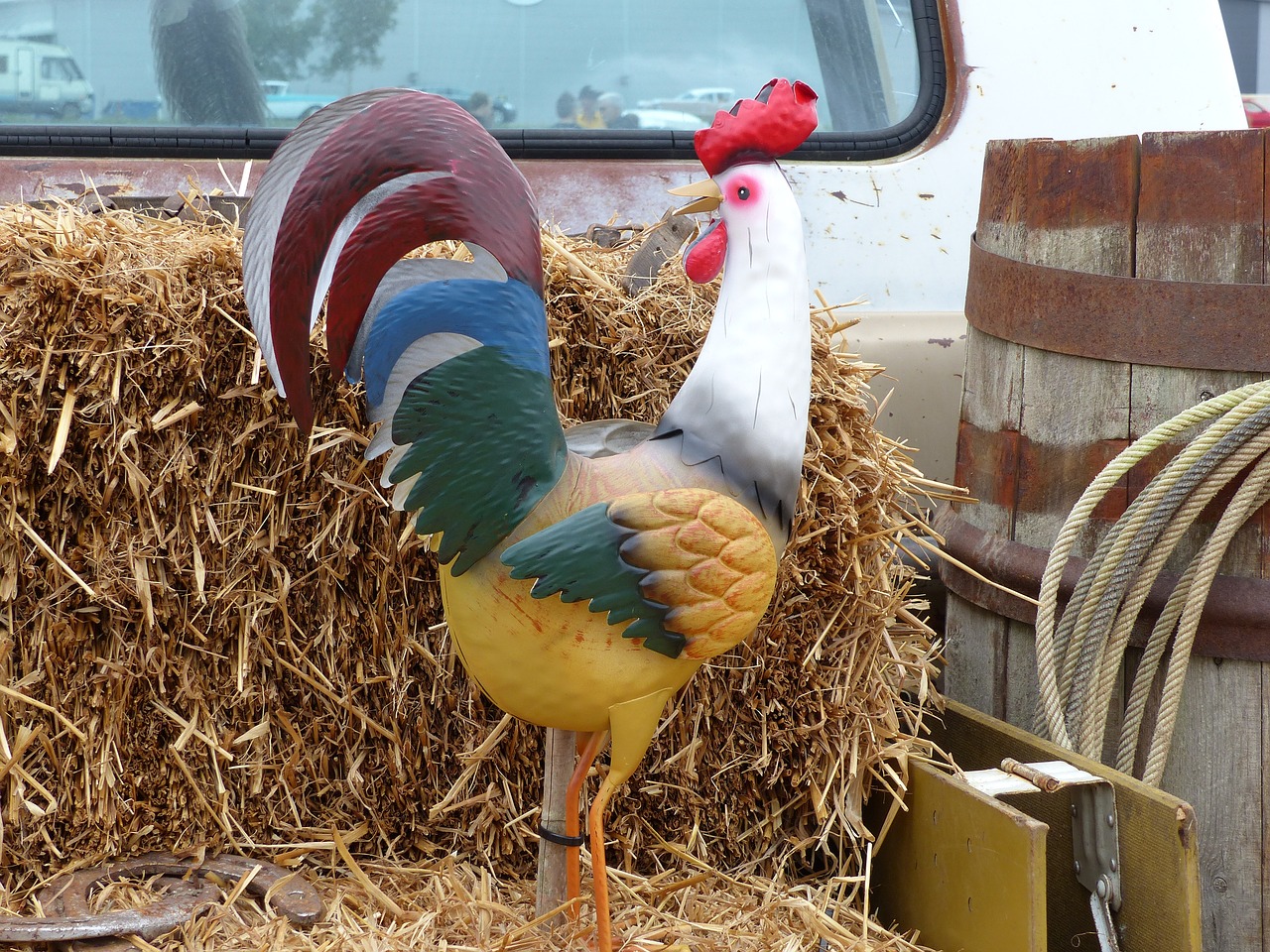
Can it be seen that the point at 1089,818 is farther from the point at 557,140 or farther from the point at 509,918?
the point at 557,140

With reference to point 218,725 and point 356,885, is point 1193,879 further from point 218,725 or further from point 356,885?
point 218,725

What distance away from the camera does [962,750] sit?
5.79ft

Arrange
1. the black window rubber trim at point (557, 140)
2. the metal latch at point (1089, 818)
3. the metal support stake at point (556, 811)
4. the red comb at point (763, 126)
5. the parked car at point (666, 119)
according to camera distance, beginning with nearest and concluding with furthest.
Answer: the red comb at point (763, 126), the metal support stake at point (556, 811), the metal latch at point (1089, 818), the black window rubber trim at point (557, 140), the parked car at point (666, 119)

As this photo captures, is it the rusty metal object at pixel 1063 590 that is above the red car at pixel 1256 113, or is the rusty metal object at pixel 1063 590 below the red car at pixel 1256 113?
below

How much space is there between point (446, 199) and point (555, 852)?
748 millimetres

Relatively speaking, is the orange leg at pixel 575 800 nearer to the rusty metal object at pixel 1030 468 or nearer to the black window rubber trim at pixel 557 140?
the rusty metal object at pixel 1030 468

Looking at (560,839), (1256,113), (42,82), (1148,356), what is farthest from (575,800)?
(1256,113)

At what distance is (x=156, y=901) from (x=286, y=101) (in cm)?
131

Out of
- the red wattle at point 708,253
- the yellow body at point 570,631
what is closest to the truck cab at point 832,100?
the red wattle at point 708,253

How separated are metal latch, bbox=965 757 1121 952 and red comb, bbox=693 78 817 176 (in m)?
0.85

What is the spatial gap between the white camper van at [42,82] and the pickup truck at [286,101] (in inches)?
11.6

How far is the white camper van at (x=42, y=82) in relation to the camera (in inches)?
77.0

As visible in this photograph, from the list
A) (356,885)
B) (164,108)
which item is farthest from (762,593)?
(164,108)

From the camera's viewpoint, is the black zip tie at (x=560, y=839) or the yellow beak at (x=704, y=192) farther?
the black zip tie at (x=560, y=839)
